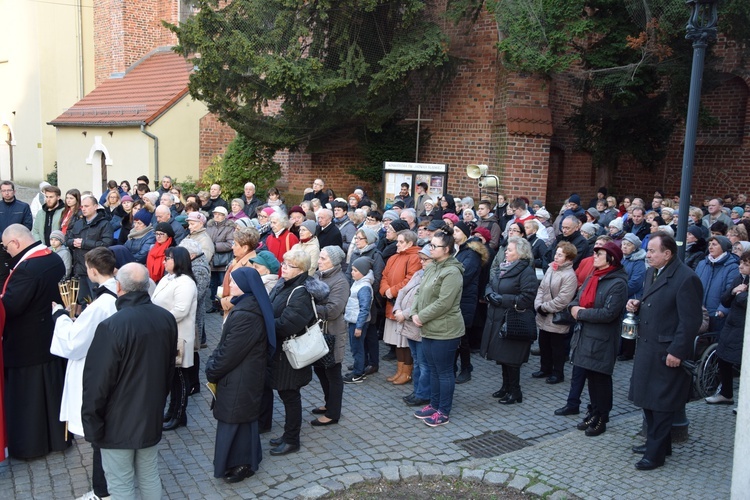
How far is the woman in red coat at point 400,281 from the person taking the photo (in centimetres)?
727

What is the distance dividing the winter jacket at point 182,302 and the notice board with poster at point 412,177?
8268mm

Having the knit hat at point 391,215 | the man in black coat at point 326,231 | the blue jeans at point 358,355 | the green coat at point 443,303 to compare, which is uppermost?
the knit hat at point 391,215

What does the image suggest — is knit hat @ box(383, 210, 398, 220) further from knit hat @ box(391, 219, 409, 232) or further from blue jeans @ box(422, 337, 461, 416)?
blue jeans @ box(422, 337, 461, 416)

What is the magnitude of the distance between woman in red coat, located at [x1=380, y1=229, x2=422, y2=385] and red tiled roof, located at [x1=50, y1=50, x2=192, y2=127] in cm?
1445

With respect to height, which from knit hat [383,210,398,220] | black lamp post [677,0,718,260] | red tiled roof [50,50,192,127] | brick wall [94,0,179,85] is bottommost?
knit hat [383,210,398,220]

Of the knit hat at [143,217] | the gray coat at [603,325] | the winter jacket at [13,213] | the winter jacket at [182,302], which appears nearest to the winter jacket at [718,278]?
the gray coat at [603,325]

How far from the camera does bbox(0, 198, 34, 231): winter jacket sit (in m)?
9.64

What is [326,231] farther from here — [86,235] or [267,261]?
[267,261]

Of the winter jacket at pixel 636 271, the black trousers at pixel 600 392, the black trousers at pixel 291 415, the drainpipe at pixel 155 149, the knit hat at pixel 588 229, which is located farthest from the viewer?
the drainpipe at pixel 155 149

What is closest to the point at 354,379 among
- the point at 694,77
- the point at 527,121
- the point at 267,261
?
the point at 267,261

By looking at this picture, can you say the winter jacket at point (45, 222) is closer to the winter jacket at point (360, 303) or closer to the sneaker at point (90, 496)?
the winter jacket at point (360, 303)

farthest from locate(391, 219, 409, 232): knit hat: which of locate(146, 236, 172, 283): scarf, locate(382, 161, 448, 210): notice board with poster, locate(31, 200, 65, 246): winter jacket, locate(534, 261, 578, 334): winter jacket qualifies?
locate(382, 161, 448, 210): notice board with poster

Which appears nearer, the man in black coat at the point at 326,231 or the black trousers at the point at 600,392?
the black trousers at the point at 600,392

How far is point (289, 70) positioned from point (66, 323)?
30.8 feet
